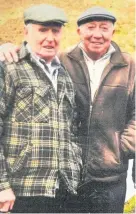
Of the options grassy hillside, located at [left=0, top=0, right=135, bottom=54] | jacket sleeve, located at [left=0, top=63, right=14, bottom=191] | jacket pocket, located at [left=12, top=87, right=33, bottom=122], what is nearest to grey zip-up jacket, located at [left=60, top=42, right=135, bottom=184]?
grassy hillside, located at [left=0, top=0, right=135, bottom=54]

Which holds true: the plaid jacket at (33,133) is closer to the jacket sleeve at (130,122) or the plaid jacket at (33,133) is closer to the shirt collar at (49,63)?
the shirt collar at (49,63)

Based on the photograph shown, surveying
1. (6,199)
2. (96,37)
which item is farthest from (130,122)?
(6,199)

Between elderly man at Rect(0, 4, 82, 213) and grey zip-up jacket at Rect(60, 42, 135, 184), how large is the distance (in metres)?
0.18

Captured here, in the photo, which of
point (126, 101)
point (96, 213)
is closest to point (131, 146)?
point (126, 101)

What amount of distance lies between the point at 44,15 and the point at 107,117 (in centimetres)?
77

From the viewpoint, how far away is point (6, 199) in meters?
2.50

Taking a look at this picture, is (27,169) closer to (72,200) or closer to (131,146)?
(72,200)

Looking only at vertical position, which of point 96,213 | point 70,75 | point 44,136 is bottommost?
point 96,213

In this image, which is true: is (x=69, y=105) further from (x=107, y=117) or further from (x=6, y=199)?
(x=6, y=199)

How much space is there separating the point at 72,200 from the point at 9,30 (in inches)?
46.2

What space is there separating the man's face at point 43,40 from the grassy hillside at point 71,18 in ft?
0.44

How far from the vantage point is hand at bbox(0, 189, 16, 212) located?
2.49m

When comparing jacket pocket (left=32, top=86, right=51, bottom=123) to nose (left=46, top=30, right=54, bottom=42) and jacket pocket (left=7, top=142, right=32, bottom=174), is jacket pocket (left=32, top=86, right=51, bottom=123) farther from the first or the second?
nose (left=46, top=30, right=54, bottom=42)

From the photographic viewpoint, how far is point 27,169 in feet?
8.65
